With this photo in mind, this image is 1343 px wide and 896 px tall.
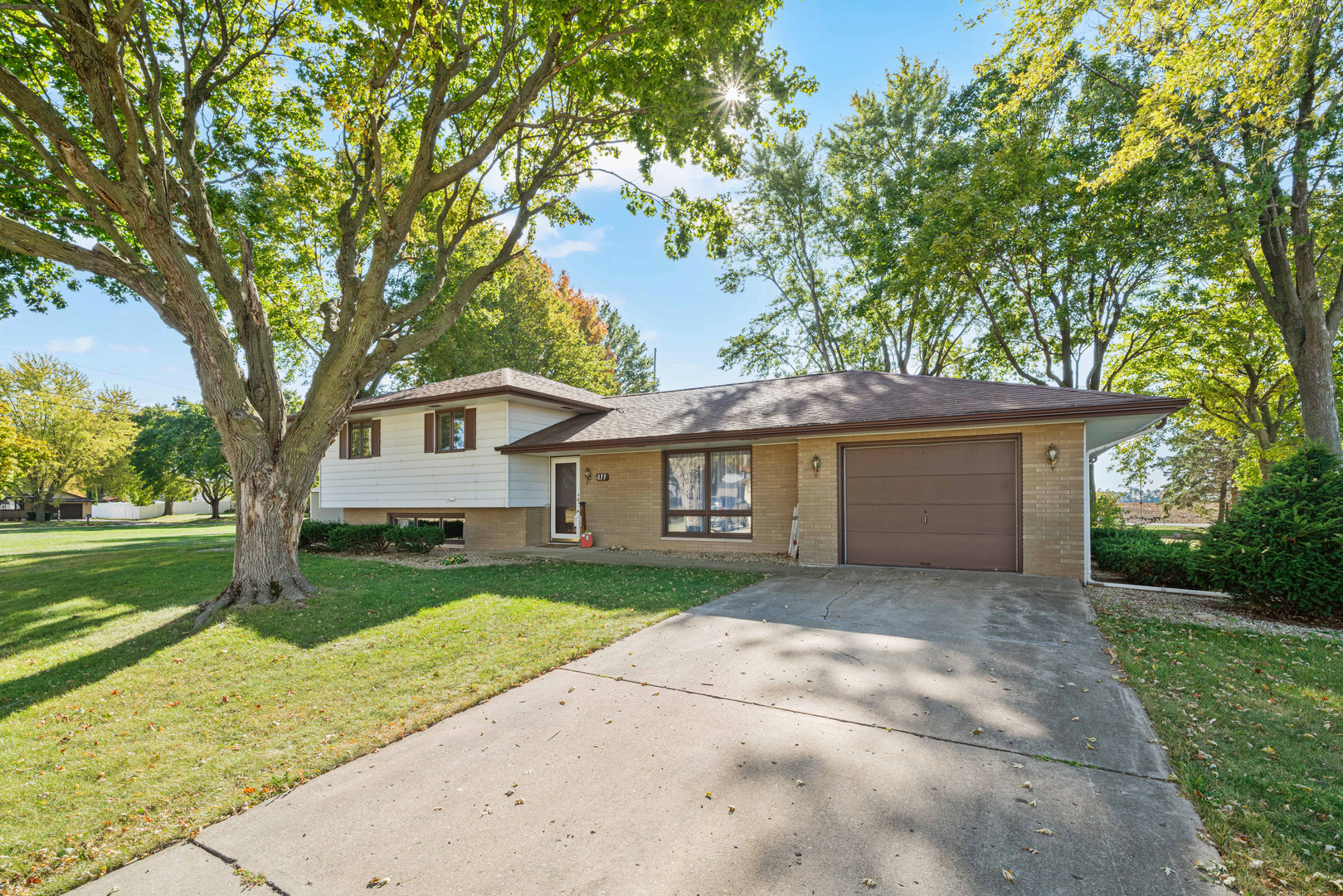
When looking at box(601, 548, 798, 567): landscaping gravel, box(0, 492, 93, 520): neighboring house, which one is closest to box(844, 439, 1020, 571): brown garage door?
box(601, 548, 798, 567): landscaping gravel

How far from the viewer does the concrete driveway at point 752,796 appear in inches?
95.0

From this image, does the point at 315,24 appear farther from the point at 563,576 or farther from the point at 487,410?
the point at 563,576

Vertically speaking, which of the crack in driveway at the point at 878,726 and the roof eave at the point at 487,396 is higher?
the roof eave at the point at 487,396

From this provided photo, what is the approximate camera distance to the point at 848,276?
73.0 ft

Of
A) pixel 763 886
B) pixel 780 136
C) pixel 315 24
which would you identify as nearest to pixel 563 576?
pixel 763 886

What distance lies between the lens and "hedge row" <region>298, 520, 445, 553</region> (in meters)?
13.1

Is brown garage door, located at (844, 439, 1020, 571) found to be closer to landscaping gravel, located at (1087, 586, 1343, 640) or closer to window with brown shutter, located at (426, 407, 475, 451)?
landscaping gravel, located at (1087, 586, 1343, 640)

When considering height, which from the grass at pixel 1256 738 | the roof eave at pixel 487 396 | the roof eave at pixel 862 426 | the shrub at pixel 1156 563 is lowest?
the grass at pixel 1256 738

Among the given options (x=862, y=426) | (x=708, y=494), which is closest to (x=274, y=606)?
(x=708, y=494)

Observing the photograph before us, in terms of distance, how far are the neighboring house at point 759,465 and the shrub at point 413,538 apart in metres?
1.28

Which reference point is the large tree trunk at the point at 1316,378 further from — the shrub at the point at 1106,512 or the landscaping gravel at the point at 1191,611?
the landscaping gravel at the point at 1191,611

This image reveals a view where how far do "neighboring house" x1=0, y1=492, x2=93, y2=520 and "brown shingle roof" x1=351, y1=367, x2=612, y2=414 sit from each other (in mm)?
41101

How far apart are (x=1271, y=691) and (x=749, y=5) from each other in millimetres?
8981

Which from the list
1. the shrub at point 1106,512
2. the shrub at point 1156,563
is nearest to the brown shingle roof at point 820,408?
the shrub at point 1156,563
